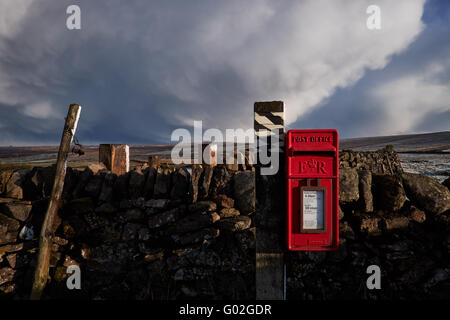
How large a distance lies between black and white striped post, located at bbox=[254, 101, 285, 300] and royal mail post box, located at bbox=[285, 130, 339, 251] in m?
0.11

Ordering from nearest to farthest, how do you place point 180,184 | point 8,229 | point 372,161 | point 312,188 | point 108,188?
1. point 312,188
2. point 8,229
3. point 180,184
4. point 108,188
5. point 372,161

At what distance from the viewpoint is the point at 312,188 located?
2.51 metres

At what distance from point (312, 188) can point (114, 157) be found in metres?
3.40

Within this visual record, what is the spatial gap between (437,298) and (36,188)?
6128 mm

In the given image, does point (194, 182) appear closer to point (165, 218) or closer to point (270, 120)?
point (165, 218)

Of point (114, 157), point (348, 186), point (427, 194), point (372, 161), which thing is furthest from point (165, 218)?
point (372, 161)

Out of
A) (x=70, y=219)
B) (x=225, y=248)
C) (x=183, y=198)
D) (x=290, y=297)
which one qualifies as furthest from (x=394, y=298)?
(x=70, y=219)

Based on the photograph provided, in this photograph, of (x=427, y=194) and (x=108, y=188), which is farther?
(x=108, y=188)

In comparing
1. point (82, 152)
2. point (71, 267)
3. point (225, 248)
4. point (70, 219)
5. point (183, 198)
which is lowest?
point (71, 267)

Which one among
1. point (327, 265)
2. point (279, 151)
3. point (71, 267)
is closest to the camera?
point (279, 151)

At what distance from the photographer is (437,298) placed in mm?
2928

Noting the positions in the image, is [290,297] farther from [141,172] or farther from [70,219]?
[70,219]

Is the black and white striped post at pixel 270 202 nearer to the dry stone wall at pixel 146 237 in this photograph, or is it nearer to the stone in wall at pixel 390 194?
the dry stone wall at pixel 146 237

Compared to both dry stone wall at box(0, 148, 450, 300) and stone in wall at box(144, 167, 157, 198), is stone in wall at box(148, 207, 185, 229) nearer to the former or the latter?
dry stone wall at box(0, 148, 450, 300)
